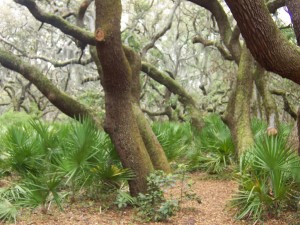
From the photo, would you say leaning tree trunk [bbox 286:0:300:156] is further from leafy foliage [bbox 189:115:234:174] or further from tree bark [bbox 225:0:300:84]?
leafy foliage [bbox 189:115:234:174]

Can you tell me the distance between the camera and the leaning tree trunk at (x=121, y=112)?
633 cm

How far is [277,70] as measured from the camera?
14.8 feet

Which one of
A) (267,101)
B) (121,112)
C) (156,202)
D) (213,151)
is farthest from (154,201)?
(267,101)

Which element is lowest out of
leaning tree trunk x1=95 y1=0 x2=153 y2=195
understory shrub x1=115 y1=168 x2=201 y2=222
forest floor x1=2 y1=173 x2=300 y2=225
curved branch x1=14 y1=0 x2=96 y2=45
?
forest floor x1=2 y1=173 x2=300 y2=225

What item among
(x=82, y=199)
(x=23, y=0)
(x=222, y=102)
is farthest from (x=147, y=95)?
(x=82, y=199)

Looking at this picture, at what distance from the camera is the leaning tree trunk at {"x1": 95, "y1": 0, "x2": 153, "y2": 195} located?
633 centimetres

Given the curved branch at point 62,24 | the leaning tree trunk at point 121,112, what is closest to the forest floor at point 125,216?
the leaning tree trunk at point 121,112

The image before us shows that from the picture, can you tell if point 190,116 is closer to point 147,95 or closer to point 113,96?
point 113,96

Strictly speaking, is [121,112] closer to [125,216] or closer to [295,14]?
[125,216]

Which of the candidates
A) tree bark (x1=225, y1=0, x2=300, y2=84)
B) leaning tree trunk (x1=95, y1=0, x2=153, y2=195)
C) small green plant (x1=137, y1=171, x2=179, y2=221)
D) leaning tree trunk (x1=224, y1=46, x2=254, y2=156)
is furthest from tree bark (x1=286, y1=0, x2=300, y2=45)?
leaning tree trunk (x1=224, y1=46, x2=254, y2=156)

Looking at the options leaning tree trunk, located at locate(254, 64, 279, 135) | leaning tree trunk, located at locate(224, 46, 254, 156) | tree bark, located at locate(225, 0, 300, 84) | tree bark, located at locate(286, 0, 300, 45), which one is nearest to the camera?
tree bark, located at locate(225, 0, 300, 84)

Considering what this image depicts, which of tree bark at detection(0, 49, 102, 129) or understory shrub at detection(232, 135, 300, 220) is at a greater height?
tree bark at detection(0, 49, 102, 129)

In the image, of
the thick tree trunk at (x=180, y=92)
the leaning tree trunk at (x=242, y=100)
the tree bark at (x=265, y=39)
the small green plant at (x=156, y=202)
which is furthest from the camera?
the thick tree trunk at (x=180, y=92)

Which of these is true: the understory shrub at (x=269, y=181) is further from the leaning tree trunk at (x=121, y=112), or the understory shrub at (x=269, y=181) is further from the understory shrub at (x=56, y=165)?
the understory shrub at (x=56, y=165)
